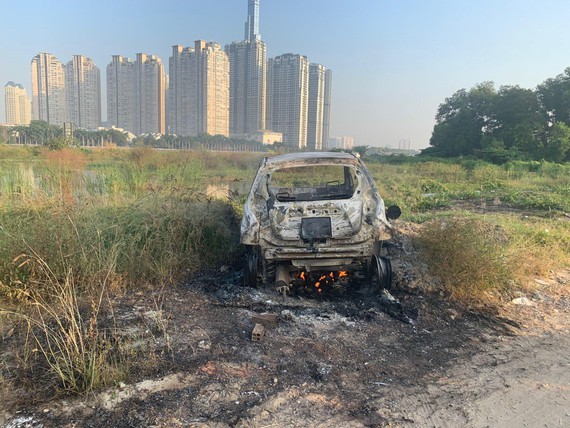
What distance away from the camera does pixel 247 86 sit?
202 ft

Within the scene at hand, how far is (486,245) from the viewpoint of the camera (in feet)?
18.5

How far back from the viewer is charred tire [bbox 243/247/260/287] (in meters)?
5.23

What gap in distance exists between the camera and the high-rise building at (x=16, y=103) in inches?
2598

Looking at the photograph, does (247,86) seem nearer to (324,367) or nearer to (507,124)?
(507,124)

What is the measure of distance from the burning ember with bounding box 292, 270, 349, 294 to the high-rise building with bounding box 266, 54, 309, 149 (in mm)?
53041

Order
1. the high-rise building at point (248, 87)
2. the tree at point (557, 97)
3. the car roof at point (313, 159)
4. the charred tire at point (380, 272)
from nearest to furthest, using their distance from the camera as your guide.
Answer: the charred tire at point (380, 272)
the car roof at point (313, 159)
the tree at point (557, 97)
the high-rise building at point (248, 87)

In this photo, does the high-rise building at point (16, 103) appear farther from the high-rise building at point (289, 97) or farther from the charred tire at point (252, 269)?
the charred tire at point (252, 269)

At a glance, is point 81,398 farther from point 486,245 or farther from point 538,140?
point 538,140

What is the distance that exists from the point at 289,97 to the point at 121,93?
2474 cm

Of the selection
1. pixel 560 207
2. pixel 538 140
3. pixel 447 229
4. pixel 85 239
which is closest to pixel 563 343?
pixel 447 229

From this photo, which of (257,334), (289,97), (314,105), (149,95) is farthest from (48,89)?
(257,334)


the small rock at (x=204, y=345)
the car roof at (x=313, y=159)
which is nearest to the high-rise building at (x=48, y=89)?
the car roof at (x=313, y=159)

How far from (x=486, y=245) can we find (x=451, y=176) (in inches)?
701

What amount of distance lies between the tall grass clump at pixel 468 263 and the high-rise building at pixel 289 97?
52984 mm
